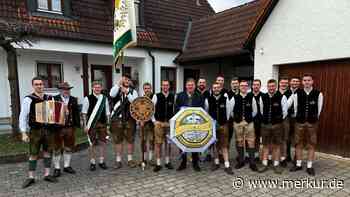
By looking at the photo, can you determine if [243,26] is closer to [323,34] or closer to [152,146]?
[323,34]

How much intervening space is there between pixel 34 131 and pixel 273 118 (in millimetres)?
4349

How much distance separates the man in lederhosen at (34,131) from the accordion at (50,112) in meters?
0.07

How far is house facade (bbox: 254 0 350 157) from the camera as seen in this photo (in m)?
5.20

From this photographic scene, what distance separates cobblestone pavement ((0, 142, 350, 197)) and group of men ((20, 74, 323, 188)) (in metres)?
0.21

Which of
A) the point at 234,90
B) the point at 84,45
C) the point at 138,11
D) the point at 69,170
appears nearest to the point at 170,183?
the point at 69,170

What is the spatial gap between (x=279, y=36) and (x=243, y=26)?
10.8ft

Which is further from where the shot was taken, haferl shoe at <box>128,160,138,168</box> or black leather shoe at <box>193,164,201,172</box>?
haferl shoe at <box>128,160,138,168</box>

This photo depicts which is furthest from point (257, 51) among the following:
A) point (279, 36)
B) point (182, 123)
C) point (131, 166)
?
point (131, 166)

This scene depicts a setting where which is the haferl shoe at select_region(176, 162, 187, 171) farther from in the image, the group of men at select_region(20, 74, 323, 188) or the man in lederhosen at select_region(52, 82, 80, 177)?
the man in lederhosen at select_region(52, 82, 80, 177)

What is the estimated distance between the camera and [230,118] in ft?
15.8

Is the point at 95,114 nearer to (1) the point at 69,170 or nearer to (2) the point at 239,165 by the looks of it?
(1) the point at 69,170

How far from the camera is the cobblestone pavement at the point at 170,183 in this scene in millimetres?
3799

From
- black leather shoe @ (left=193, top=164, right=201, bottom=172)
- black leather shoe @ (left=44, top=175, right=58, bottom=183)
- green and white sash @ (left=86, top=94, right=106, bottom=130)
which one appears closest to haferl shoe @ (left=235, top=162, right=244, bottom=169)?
black leather shoe @ (left=193, top=164, right=201, bottom=172)

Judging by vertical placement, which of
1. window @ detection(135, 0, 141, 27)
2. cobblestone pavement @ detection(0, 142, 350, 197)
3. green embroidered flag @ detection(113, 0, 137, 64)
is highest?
window @ detection(135, 0, 141, 27)
